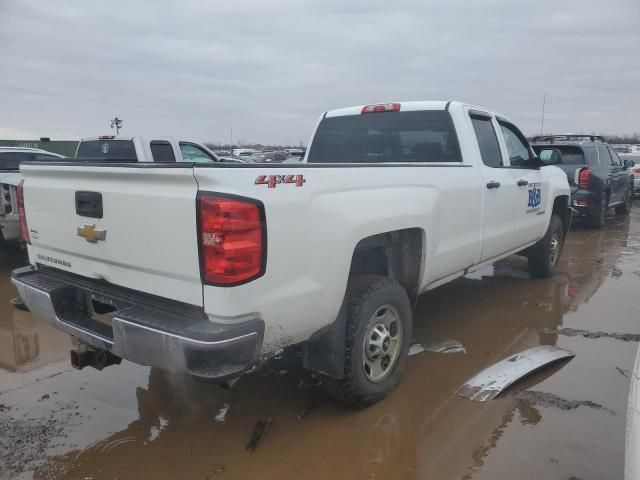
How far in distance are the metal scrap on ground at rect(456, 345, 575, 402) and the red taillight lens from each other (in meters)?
2.04

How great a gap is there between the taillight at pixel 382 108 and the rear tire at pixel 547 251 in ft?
9.25

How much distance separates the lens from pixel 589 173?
10.2m

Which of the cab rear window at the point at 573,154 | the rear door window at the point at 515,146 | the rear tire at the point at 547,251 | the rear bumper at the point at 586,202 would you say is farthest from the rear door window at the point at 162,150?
the rear bumper at the point at 586,202

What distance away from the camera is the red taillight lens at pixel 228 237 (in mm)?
2299

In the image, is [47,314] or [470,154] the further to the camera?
[470,154]

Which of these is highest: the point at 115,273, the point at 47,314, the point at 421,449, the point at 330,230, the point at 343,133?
the point at 343,133

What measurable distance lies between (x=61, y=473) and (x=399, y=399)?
2.06 m

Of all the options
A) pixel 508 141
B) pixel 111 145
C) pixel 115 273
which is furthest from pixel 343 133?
pixel 111 145

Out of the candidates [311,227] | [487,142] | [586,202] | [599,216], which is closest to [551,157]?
[487,142]

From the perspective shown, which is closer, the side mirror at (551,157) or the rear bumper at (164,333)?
the rear bumper at (164,333)

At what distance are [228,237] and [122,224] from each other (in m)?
0.70

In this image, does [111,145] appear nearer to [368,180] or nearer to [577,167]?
[368,180]

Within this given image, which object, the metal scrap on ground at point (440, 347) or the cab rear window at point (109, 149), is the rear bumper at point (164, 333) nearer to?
the metal scrap on ground at point (440, 347)

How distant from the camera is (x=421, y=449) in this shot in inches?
116
